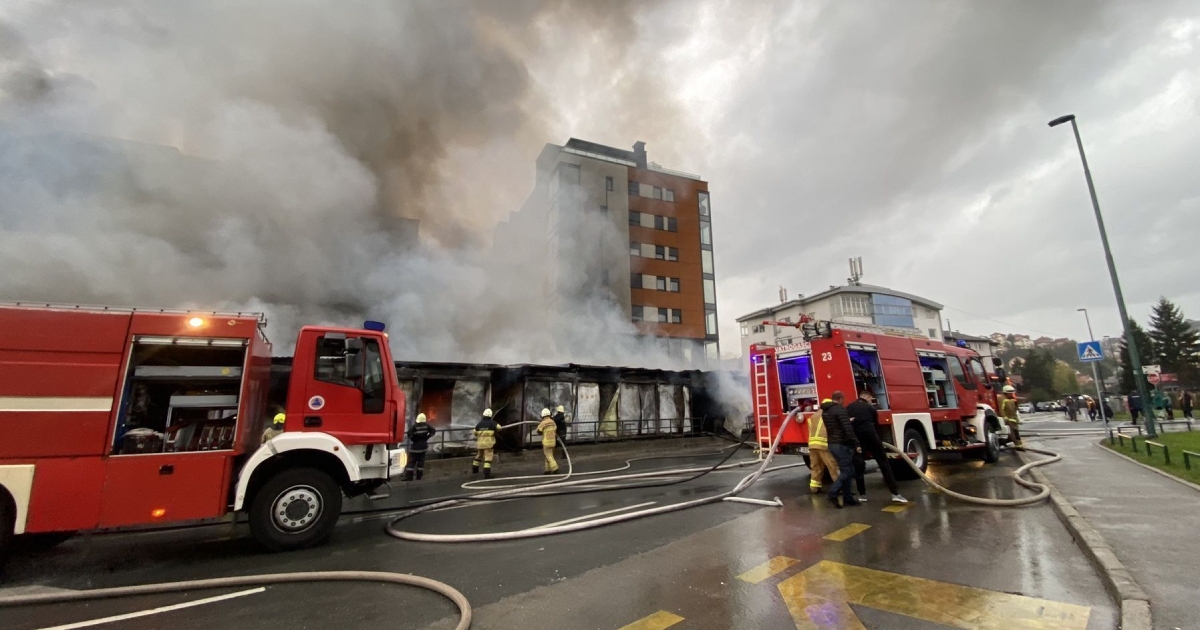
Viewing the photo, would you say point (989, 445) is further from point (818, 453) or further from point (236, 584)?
point (236, 584)

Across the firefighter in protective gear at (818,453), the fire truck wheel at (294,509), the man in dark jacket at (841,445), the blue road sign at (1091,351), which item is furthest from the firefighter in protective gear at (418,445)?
the blue road sign at (1091,351)

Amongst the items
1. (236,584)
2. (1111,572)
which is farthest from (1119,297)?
(236,584)

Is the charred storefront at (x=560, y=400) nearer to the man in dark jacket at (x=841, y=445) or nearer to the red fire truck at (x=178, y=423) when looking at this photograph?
the red fire truck at (x=178, y=423)

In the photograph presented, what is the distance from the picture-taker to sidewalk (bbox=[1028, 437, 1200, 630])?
3088 mm

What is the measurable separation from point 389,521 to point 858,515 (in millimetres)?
5911

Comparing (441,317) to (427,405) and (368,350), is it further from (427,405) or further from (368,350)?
(368,350)

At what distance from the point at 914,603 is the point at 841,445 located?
358 centimetres

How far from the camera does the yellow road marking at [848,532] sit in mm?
4980

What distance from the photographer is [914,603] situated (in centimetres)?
333

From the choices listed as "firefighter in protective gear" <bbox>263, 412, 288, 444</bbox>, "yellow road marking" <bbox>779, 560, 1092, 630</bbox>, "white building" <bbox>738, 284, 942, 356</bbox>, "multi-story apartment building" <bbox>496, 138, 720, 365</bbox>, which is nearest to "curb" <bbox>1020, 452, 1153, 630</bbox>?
"yellow road marking" <bbox>779, 560, 1092, 630</bbox>

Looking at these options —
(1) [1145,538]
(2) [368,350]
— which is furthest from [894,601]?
(2) [368,350]

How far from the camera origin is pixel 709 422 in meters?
20.5

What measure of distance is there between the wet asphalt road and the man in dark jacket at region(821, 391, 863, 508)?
259mm

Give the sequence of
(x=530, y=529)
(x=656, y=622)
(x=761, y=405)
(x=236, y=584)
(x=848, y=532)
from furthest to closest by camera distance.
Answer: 1. (x=761, y=405)
2. (x=530, y=529)
3. (x=848, y=532)
4. (x=236, y=584)
5. (x=656, y=622)
